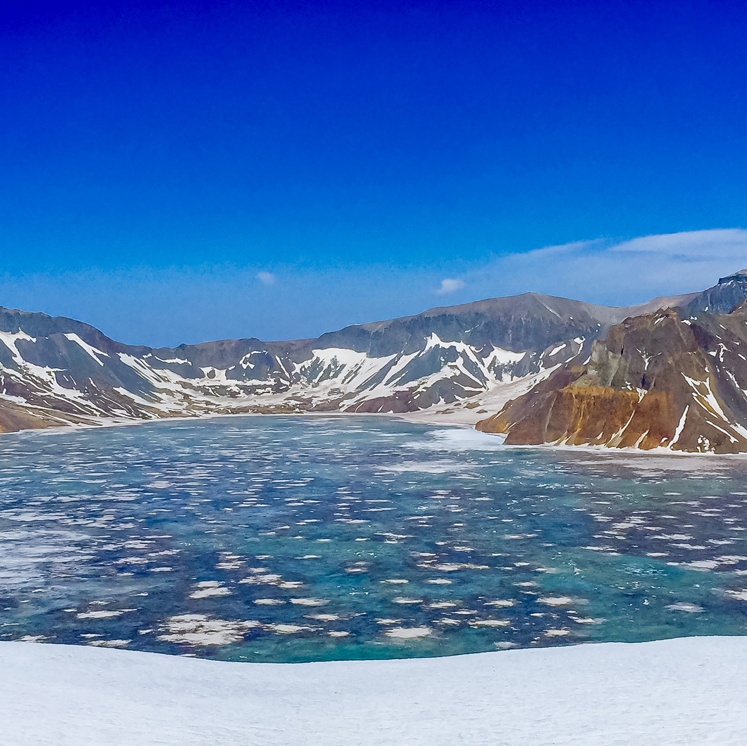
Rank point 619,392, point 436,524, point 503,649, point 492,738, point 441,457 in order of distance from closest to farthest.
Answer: point 492,738, point 503,649, point 436,524, point 441,457, point 619,392

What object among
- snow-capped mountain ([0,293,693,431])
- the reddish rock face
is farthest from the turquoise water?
snow-capped mountain ([0,293,693,431])

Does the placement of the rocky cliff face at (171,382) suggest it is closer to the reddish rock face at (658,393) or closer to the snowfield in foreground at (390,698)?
the reddish rock face at (658,393)

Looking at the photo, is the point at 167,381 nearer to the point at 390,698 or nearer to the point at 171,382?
the point at 171,382

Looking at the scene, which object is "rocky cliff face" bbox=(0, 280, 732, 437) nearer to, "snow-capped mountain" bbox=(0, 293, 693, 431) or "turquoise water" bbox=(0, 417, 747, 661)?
"snow-capped mountain" bbox=(0, 293, 693, 431)

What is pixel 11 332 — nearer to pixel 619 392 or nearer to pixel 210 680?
pixel 619 392

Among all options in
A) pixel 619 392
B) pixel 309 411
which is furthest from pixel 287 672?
pixel 309 411

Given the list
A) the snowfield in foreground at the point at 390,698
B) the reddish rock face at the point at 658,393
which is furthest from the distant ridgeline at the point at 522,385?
the snowfield in foreground at the point at 390,698
